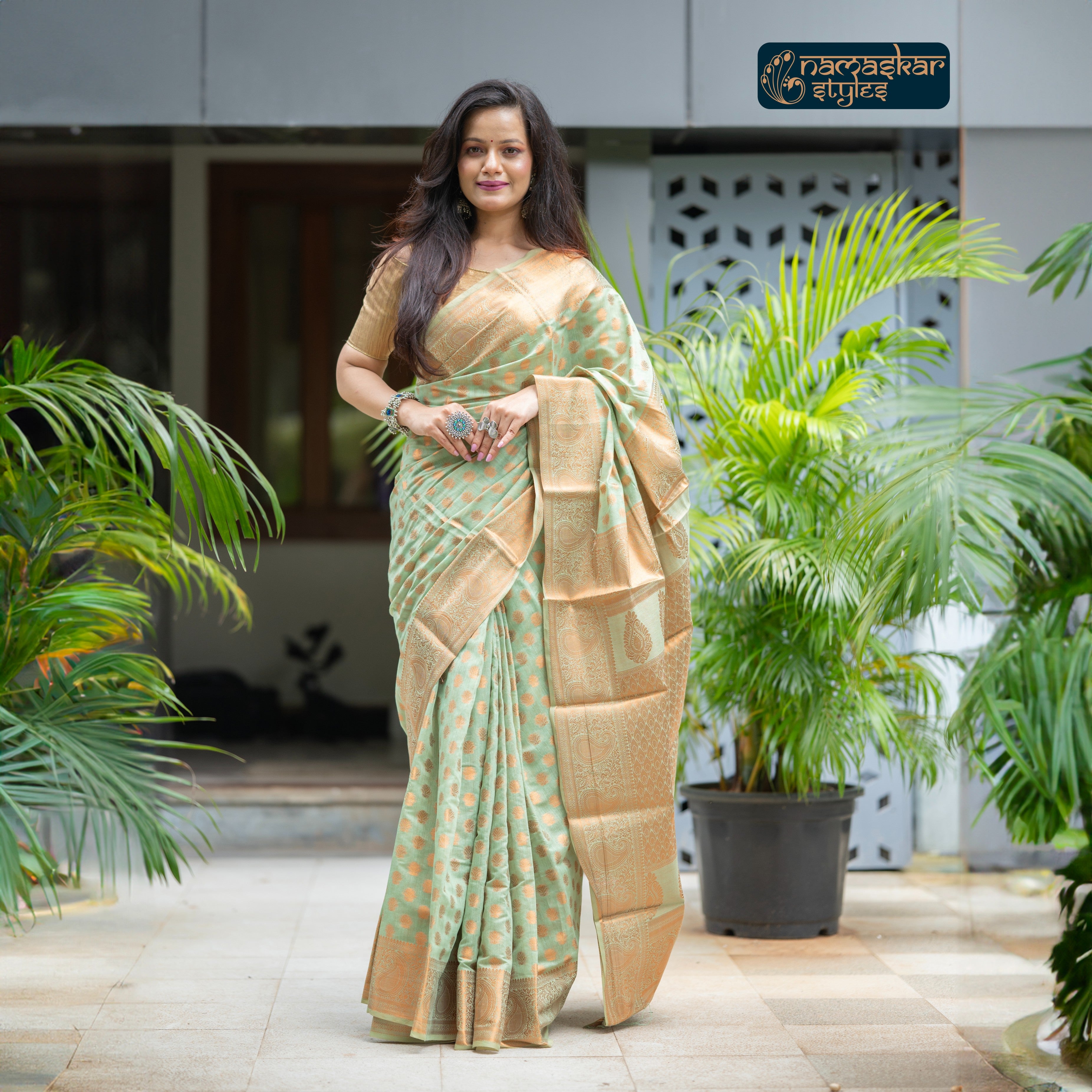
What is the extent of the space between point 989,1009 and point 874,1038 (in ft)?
0.99

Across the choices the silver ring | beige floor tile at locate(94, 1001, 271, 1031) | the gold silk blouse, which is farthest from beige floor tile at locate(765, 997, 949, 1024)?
the gold silk blouse

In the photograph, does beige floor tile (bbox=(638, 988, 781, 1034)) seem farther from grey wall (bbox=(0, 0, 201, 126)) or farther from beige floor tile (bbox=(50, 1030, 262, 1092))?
grey wall (bbox=(0, 0, 201, 126))

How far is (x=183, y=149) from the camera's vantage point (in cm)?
603

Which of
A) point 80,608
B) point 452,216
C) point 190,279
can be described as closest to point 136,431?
point 80,608

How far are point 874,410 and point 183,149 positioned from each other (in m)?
4.36

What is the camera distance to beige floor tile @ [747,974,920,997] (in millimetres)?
2623

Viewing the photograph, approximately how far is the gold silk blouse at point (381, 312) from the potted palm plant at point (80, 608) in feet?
1.06

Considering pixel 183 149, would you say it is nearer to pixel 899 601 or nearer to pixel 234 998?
pixel 234 998

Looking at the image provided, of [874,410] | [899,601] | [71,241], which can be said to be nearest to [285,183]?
[71,241]

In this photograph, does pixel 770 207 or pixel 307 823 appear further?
pixel 307 823

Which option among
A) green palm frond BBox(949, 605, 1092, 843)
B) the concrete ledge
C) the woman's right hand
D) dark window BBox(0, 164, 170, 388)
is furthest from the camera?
dark window BBox(0, 164, 170, 388)

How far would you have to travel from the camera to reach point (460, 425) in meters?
2.30

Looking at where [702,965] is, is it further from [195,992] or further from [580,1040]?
[195,992]

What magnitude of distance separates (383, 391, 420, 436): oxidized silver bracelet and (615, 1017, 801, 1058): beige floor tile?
1.10 m
